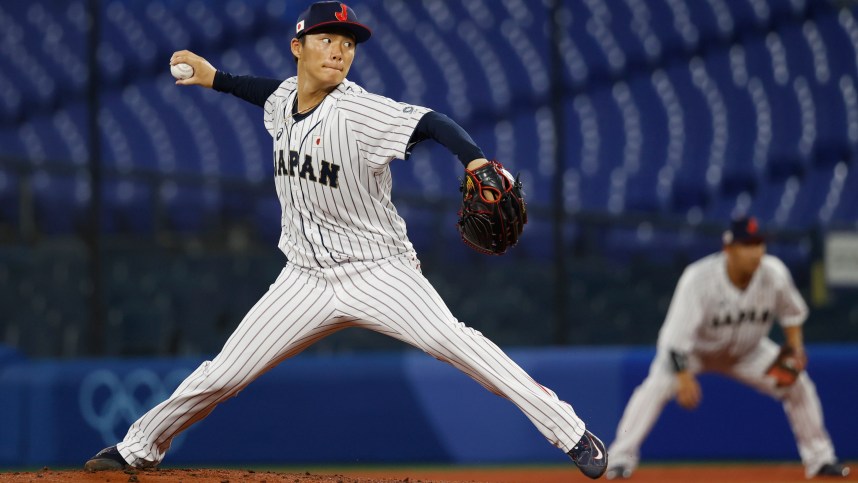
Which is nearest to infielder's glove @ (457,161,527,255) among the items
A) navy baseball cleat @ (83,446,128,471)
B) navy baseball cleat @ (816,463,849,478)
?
navy baseball cleat @ (83,446,128,471)

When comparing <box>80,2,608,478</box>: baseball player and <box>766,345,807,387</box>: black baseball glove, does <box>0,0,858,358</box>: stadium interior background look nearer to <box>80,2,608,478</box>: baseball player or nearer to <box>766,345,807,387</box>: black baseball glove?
<box>766,345,807,387</box>: black baseball glove

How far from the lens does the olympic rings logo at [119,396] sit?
7020mm

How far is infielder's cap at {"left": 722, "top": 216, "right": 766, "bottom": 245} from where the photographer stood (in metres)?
6.14

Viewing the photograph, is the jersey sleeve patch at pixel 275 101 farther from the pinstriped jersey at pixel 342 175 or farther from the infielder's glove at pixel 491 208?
the infielder's glove at pixel 491 208

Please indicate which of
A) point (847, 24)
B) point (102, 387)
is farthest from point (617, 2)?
point (102, 387)

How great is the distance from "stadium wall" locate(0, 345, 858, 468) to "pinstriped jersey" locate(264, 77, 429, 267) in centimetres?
343

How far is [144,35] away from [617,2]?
13.3ft

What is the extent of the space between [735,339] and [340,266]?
333 cm

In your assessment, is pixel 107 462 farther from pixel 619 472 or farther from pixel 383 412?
pixel 383 412

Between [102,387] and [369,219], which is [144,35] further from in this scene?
[369,219]

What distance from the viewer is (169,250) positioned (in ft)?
27.4

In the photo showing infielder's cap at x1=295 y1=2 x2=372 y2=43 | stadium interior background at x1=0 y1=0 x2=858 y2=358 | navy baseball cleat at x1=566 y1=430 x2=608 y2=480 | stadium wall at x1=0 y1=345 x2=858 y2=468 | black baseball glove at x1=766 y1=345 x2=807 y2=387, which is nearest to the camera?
navy baseball cleat at x1=566 y1=430 x2=608 y2=480

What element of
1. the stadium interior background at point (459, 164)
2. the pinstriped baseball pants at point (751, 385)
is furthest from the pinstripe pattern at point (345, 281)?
the stadium interior background at point (459, 164)

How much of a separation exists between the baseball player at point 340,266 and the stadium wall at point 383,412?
3.33 metres
